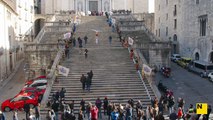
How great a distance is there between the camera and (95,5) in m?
66.6

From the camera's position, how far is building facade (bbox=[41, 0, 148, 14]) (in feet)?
216

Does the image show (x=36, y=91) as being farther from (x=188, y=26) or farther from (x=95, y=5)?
(x=95, y=5)

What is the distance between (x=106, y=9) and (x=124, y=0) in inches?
167

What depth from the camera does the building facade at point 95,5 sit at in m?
65.7

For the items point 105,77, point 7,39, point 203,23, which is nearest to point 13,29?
point 7,39

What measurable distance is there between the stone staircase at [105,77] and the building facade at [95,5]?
96.1 ft

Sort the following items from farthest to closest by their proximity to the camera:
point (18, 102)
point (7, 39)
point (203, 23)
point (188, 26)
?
1. point (188, 26)
2. point (203, 23)
3. point (7, 39)
4. point (18, 102)

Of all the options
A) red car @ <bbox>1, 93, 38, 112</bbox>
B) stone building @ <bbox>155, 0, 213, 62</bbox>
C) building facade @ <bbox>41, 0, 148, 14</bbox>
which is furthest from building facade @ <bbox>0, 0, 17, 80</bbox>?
stone building @ <bbox>155, 0, 213, 62</bbox>

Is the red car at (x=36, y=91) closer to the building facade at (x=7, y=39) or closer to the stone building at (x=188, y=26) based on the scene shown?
the building facade at (x=7, y=39)

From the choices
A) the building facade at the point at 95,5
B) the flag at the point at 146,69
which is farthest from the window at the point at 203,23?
the building facade at the point at 95,5

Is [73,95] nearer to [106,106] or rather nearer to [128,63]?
[106,106]

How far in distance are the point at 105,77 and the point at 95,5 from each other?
135 ft

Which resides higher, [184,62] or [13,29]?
[13,29]

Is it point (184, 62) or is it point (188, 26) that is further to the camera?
point (188, 26)
